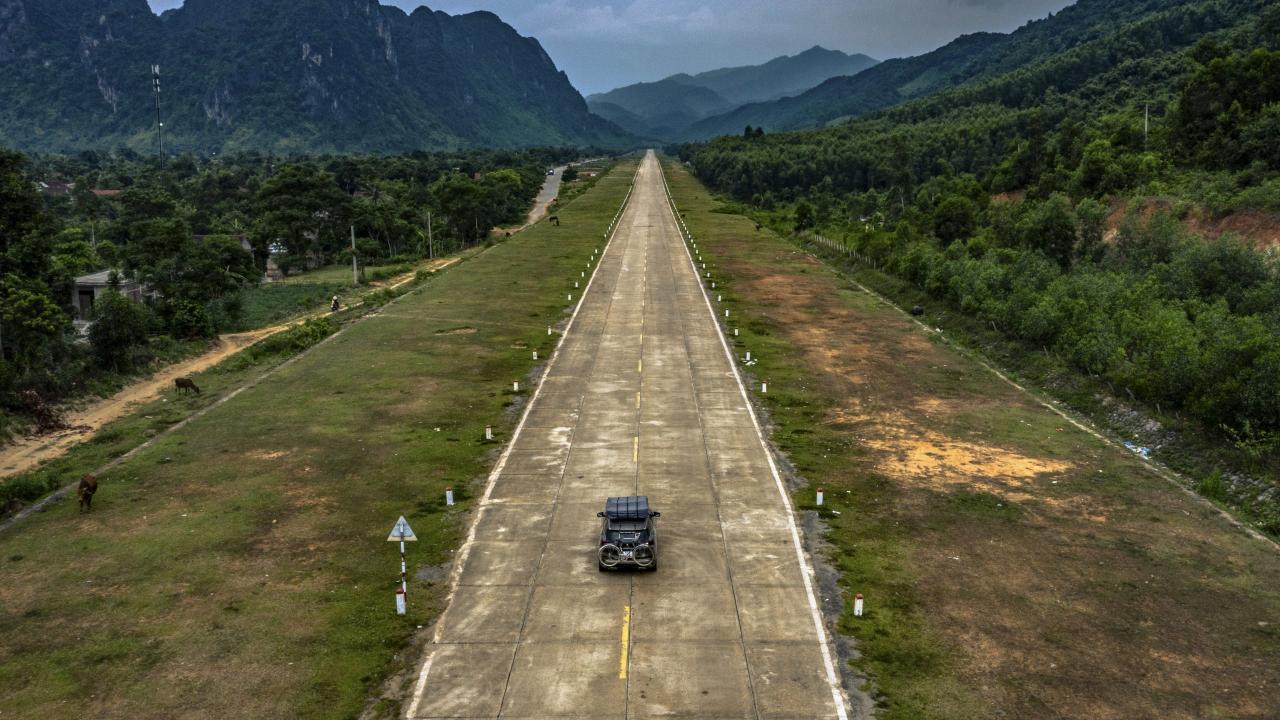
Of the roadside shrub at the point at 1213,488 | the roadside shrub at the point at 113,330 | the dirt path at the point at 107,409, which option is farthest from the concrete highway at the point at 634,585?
the roadside shrub at the point at 113,330

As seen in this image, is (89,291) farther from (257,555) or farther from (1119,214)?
(1119,214)

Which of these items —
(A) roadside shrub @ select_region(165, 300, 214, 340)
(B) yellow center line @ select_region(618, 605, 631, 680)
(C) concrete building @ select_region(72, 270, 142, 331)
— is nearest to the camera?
(B) yellow center line @ select_region(618, 605, 631, 680)

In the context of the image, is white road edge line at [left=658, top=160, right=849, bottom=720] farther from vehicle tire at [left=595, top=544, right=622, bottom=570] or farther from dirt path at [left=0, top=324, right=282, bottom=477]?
dirt path at [left=0, top=324, right=282, bottom=477]

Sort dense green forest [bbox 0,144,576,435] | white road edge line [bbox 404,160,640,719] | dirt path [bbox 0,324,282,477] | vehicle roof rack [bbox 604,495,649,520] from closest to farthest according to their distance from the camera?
1. white road edge line [bbox 404,160,640,719]
2. vehicle roof rack [bbox 604,495,649,520]
3. dirt path [bbox 0,324,282,477]
4. dense green forest [bbox 0,144,576,435]

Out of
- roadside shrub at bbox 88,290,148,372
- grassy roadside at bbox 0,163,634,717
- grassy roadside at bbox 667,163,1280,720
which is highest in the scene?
roadside shrub at bbox 88,290,148,372

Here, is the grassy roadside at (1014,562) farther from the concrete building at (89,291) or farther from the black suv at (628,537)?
the concrete building at (89,291)

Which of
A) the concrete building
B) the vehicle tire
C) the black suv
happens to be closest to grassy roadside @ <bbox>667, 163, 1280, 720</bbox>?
the black suv
